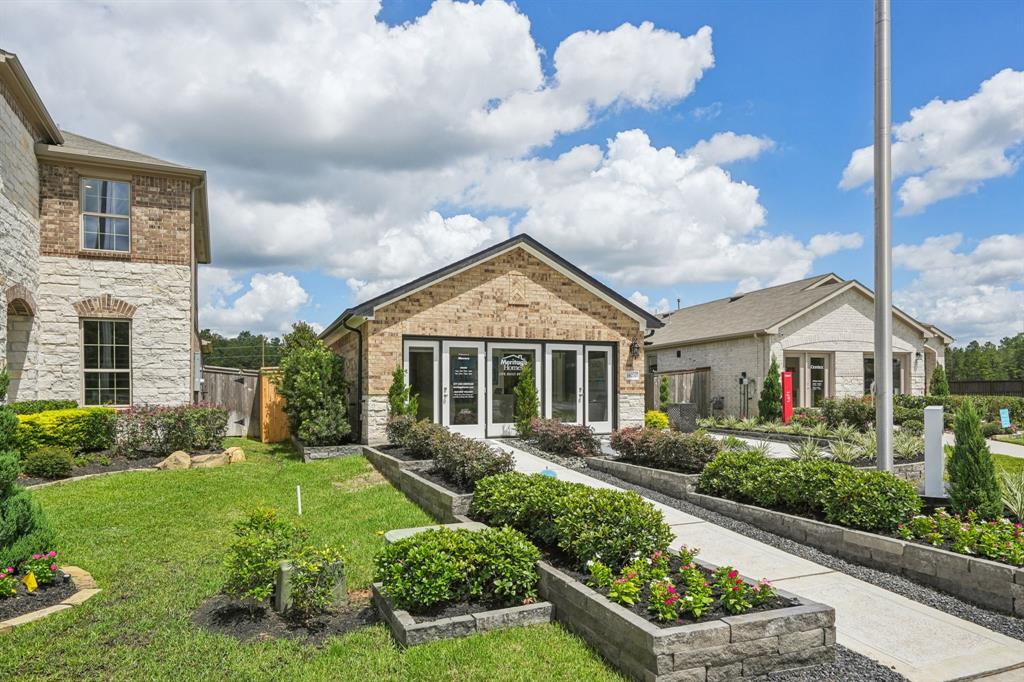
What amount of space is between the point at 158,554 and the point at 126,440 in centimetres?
763

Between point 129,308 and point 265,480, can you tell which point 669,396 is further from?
point 129,308

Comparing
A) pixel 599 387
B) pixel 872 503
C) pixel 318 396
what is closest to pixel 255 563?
pixel 872 503

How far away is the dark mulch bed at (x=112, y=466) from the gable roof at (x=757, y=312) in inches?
614

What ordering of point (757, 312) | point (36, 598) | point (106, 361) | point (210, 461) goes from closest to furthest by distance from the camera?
point (36, 598) → point (210, 461) → point (106, 361) → point (757, 312)

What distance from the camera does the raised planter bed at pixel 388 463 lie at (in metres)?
10.3

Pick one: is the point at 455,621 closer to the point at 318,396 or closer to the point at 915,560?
the point at 915,560

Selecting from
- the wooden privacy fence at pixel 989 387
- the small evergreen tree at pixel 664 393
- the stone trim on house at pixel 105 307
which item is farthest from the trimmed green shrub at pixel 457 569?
the wooden privacy fence at pixel 989 387

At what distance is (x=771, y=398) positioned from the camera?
2062 cm

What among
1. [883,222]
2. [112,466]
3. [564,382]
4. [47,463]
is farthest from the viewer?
[564,382]

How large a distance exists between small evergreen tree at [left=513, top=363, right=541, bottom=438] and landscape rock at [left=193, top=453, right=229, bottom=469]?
643cm

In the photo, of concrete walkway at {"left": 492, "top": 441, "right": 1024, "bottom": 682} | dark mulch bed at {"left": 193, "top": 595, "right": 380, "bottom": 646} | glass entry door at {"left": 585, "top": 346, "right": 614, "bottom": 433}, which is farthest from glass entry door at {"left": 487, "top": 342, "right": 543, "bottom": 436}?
dark mulch bed at {"left": 193, "top": 595, "right": 380, "bottom": 646}

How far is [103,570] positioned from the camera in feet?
19.6

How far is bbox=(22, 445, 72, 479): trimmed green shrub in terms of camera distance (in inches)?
412

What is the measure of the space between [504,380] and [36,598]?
10524 mm
